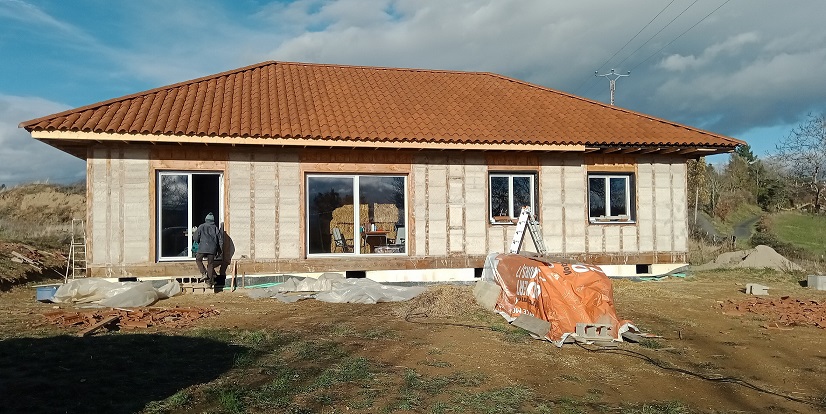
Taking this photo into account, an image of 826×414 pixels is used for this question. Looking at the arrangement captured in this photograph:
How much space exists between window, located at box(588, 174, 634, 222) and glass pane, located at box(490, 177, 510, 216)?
2168 millimetres

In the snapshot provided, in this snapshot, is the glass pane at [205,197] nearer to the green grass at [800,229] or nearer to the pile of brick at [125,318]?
the pile of brick at [125,318]

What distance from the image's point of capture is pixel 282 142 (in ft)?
40.0

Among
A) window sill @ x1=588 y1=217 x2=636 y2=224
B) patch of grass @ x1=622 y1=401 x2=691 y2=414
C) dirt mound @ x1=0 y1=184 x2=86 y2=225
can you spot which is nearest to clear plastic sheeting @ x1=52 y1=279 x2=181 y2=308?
patch of grass @ x1=622 y1=401 x2=691 y2=414

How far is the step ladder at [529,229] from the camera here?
12789 millimetres

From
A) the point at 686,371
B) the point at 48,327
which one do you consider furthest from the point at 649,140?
the point at 48,327

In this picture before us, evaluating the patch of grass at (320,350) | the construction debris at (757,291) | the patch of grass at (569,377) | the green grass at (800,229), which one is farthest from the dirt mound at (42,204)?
the green grass at (800,229)

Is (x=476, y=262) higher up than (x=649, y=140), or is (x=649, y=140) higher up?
(x=649, y=140)

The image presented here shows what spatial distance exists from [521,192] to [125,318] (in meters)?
9.11

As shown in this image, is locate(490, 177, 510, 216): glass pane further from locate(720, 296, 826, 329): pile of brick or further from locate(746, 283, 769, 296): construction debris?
locate(746, 283, 769, 296): construction debris

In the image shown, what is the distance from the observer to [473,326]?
8891 millimetres

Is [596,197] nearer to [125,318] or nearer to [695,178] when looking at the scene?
[125,318]

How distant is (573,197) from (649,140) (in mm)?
2255

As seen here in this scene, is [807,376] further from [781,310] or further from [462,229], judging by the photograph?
[462,229]

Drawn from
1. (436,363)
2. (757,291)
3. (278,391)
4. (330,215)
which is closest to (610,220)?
(757,291)
